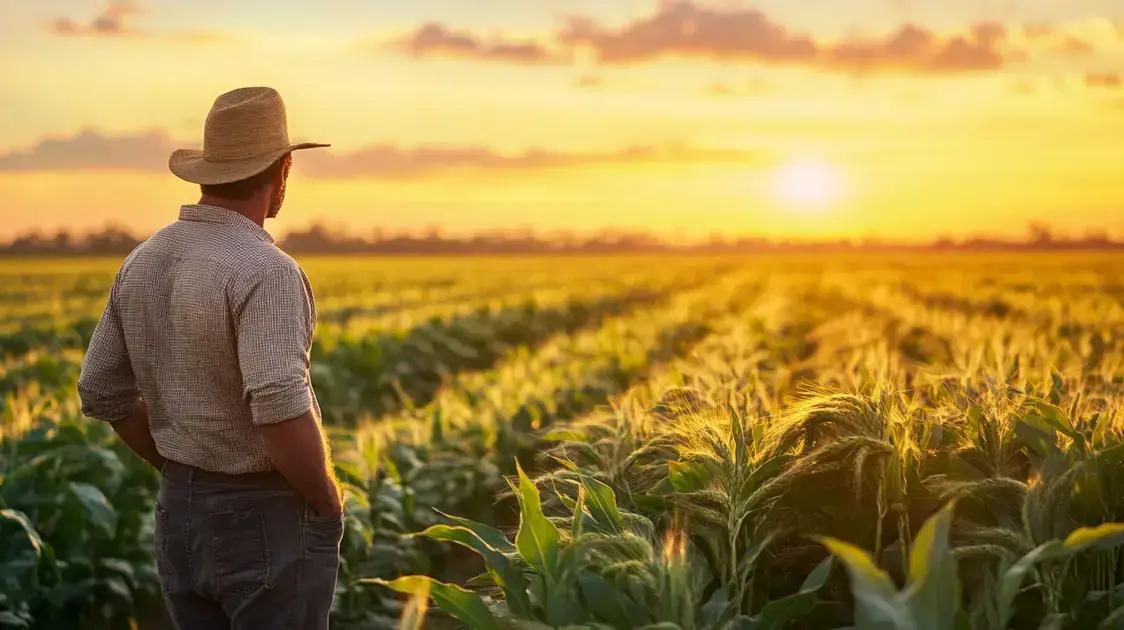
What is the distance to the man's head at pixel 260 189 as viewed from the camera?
12.0 ft

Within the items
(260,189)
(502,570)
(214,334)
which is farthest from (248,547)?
(260,189)

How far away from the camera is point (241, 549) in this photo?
3574mm

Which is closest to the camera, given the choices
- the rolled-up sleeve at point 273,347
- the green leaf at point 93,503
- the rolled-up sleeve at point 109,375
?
the rolled-up sleeve at point 273,347

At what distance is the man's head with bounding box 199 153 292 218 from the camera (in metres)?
3.65

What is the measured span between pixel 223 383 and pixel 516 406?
6.75 m

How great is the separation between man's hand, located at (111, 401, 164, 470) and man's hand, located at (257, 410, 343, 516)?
704 millimetres

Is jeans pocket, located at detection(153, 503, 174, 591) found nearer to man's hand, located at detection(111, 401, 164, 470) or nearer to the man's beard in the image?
man's hand, located at detection(111, 401, 164, 470)

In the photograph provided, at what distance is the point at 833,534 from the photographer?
3279 mm

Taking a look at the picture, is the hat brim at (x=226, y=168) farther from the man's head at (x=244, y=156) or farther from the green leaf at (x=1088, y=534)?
the green leaf at (x=1088, y=534)

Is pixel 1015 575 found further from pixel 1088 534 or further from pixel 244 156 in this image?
pixel 244 156

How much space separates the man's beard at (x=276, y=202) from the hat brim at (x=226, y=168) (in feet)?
0.48

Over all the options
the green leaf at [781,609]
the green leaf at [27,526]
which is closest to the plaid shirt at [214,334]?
the green leaf at [781,609]

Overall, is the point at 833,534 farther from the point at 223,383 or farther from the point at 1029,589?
the point at 223,383

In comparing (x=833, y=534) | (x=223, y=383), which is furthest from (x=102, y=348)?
(x=833, y=534)
